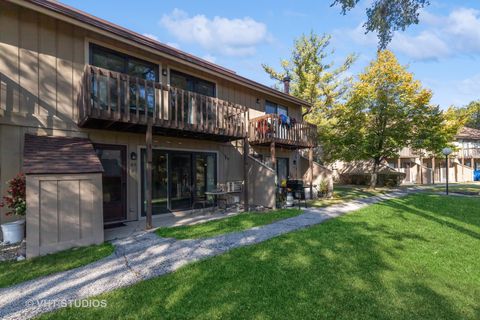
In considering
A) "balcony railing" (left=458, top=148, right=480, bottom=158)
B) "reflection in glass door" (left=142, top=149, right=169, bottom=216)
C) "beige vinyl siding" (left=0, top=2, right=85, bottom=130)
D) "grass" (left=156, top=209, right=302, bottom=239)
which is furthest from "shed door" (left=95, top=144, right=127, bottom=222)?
"balcony railing" (left=458, top=148, right=480, bottom=158)

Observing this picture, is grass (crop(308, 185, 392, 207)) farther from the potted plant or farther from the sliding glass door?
the potted plant

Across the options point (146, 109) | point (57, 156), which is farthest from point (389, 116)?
point (57, 156)

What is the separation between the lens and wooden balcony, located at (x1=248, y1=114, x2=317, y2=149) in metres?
10.2

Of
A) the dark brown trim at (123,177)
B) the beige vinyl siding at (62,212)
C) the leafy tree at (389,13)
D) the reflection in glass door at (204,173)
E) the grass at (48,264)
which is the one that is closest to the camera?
the grass at (48,264)

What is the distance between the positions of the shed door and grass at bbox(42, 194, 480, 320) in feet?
13.9

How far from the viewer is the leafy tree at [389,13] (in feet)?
20.3

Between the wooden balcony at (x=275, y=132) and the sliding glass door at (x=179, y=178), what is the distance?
2026mm

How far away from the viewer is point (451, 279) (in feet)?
11.8

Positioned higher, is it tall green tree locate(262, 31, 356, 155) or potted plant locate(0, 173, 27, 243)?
tall green tree locate(262, 31, 356, 155)

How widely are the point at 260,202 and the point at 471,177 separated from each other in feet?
96.0

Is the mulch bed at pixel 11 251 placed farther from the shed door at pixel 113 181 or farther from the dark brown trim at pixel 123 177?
the dark brown trim at pixel 123 177

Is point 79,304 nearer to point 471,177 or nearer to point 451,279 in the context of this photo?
point 451,279

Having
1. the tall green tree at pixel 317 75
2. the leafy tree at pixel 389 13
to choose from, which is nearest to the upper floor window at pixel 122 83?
the leafy tree at pixel 389 13

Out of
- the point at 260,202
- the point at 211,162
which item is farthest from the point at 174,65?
the point at 260,202
